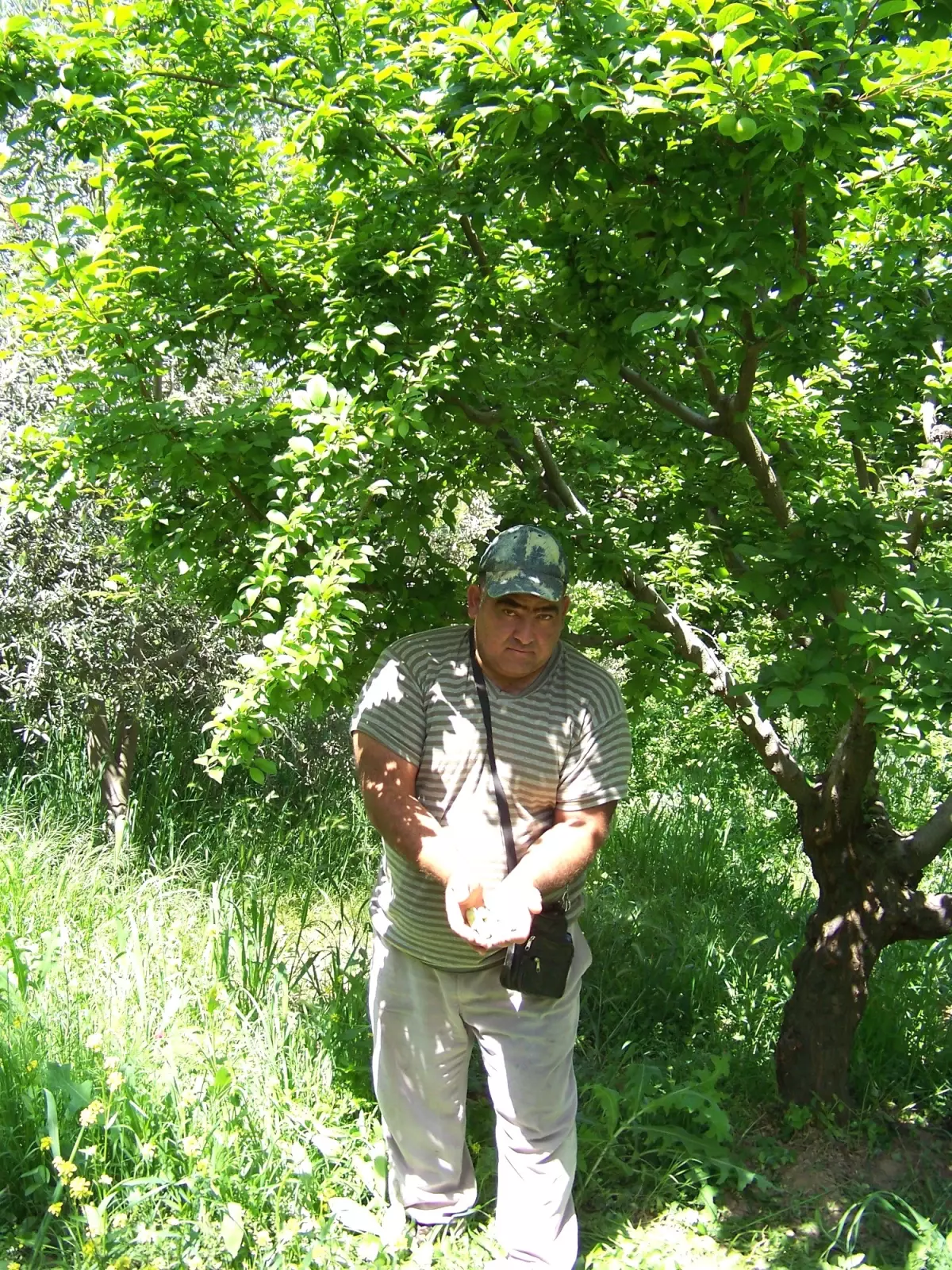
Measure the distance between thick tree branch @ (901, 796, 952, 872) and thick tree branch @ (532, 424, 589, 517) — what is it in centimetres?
146

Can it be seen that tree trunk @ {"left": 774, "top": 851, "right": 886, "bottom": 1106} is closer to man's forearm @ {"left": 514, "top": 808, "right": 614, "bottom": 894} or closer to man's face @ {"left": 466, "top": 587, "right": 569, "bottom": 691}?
man's forearm @ {"left": 514, "top": 808, "right": 614, "bottom": 894}

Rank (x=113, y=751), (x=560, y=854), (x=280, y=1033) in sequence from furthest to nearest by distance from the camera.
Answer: (x=113, y=751)
(x=280, y=1033)
(x=560, y=854)

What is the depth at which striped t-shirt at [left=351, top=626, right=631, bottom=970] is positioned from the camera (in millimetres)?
2709

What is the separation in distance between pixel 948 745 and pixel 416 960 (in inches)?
162

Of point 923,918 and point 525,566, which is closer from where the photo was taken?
point 525,566

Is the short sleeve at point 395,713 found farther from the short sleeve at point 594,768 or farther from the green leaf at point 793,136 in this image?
the green leaf at point 793,136

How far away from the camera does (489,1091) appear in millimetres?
2885

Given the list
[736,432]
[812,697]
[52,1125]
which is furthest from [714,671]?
[52,1125]

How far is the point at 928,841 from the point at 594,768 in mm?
1442

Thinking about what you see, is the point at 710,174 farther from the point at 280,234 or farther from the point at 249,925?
the point at 249,925

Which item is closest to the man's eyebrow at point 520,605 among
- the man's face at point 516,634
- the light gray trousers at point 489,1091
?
the man's face at point 516,634

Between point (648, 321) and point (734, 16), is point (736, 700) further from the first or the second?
point (734, 16)

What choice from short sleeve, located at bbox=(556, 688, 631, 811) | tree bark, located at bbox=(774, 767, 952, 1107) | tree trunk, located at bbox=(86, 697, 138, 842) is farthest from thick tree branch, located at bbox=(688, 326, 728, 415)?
tree trunk, located at bbox=(86, 697, 138, 842)

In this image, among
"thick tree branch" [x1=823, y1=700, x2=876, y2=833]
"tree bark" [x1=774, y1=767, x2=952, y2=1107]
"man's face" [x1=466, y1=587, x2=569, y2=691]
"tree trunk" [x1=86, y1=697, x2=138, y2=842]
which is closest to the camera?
"man's face" [x1=466, y1=587, x2=569, y2=691]
